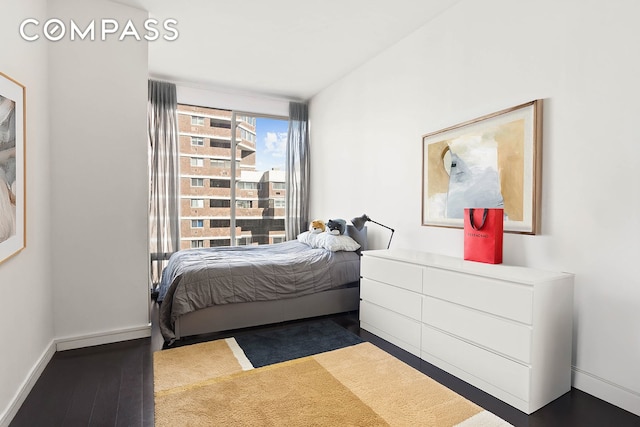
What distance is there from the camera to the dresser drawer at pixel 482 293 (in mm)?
1902

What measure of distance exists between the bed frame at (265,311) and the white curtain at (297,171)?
202 centimetres

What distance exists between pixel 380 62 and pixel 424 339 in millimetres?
2896

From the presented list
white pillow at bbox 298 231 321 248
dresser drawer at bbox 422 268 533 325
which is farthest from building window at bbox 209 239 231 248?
dresser drawer at bbox 422 268 533 325

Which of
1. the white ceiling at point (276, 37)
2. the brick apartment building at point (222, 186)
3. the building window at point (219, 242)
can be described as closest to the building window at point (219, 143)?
the brick apartment building at point (222, 186)

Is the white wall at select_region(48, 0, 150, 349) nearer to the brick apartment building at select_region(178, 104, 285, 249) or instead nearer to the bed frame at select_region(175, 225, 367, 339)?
the bed frame at select_region(175, 225, 367, 339)

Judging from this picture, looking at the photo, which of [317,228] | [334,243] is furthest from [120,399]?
[317,228]

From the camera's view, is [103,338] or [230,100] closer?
[103,338]

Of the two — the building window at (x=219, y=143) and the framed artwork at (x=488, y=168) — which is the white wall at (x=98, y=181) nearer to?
the building window at (x=219, y=143)

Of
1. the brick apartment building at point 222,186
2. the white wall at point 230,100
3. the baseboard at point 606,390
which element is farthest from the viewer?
the brick apartment building at point 222,186

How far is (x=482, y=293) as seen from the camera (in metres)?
2.12

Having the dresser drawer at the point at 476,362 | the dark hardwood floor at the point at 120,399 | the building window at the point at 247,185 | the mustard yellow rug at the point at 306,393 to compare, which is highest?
the building window at the point at 247,185

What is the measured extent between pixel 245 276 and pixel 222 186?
2436mm

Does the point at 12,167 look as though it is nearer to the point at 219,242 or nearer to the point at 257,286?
the point at 257,286

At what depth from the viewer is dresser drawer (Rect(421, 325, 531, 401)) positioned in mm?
1909
